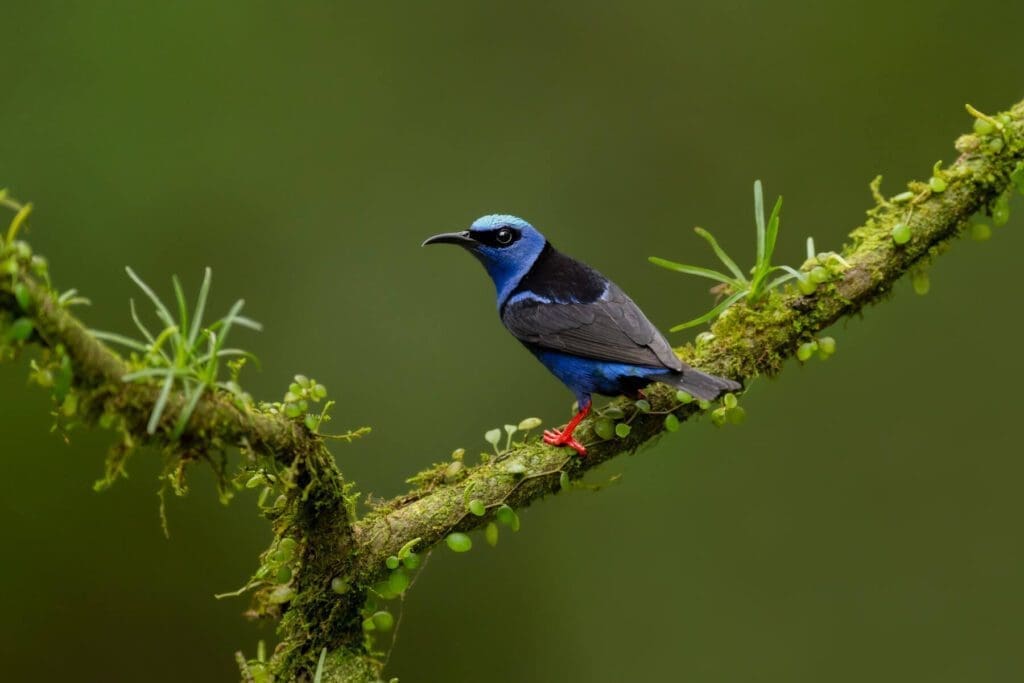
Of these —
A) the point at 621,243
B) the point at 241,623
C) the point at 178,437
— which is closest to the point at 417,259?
the point at 621,243

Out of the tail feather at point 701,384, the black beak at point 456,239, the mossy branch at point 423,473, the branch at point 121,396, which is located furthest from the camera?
the black beak at point 456,239

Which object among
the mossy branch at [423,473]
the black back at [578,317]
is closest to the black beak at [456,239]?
the black back at [578,317]

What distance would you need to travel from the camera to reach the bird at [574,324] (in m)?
3.66

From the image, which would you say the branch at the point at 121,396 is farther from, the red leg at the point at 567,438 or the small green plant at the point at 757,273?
the small green plant at the point at 757,273

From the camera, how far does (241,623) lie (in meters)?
6.29

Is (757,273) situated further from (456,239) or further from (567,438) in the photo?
(456,239)

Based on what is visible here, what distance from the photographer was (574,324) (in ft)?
14.0

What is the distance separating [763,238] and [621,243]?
3.58m

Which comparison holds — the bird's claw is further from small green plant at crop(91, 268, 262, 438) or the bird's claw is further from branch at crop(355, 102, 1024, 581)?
small green plant at crop(91, 268, 262, 438)

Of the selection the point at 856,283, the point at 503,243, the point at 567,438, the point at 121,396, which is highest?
the point at 503,243

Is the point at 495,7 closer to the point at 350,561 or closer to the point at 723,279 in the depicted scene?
the point at 723,279

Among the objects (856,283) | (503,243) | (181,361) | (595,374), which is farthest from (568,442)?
(503,243)

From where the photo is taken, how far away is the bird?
12.0 feet

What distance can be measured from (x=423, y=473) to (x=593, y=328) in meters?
1.15
